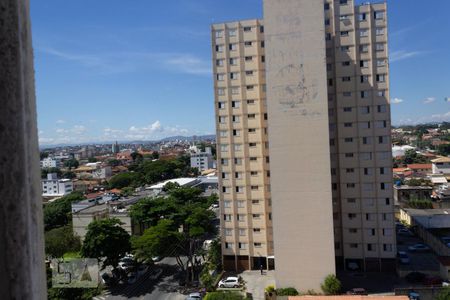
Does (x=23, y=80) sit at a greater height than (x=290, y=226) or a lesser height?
greater

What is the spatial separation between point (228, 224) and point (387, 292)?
8.09m

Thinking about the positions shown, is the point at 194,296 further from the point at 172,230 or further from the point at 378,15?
the point at 378,15

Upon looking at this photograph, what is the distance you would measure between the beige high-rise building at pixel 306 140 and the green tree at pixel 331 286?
12.2 inches

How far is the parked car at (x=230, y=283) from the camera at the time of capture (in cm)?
1688

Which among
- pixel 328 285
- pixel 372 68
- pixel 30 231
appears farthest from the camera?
pixel 372 68

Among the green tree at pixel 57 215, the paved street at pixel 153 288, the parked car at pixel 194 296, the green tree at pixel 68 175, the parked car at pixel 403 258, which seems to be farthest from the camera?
the green tree at pixel 68 175

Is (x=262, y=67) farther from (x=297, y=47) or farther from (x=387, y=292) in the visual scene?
(x=387, y=292)

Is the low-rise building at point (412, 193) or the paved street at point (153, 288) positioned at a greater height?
the low-rise building at point (412, 193)

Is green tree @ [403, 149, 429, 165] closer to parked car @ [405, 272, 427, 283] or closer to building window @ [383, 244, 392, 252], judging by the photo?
building window @ [383, 244, 392, 252]

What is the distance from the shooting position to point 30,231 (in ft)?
3.12

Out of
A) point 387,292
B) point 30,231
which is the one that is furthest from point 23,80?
point 387,292

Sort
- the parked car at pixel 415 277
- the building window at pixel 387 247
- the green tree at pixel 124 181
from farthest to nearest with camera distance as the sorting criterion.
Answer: the green tree at pixel 124 181 → the building window at pixel 387 247 → the parked car at pixel 415 277

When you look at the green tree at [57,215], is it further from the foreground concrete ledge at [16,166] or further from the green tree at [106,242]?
the foreground concrete ledge at [16,166]

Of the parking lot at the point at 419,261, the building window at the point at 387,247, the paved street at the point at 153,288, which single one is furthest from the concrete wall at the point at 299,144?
the paved street at the point at 153,288
